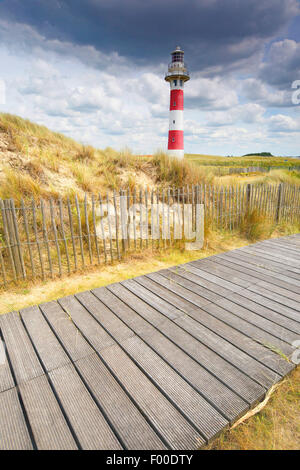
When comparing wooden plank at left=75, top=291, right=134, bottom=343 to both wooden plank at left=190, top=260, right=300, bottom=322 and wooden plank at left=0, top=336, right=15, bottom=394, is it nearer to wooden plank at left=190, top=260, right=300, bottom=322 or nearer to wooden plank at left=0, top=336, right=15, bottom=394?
wooden plank at left=0, top=336, right=15, bottom=394

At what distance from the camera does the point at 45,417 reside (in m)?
1.64

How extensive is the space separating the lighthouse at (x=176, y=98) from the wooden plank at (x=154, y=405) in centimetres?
1805

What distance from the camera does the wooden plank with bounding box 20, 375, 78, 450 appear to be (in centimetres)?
148

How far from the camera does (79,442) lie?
1.48 metres

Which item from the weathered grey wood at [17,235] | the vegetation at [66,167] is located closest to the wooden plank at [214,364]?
the weathered grey wood at [17,235]

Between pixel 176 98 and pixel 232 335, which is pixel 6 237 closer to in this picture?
pixel 232 335

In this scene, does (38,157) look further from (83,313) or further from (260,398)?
(260,398)

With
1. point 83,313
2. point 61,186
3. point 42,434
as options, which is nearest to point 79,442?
point 42,434

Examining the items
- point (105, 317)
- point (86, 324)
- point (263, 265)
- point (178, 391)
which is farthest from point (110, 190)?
point (178, 391)

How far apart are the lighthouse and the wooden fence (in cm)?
1231

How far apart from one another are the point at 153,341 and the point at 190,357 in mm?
377

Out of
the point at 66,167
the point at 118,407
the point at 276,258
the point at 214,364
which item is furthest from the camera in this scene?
the point at 66,167

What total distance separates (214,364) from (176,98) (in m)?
22.3

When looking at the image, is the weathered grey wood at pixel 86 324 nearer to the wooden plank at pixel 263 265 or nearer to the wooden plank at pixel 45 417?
the wooden plank at pixel 45 417
